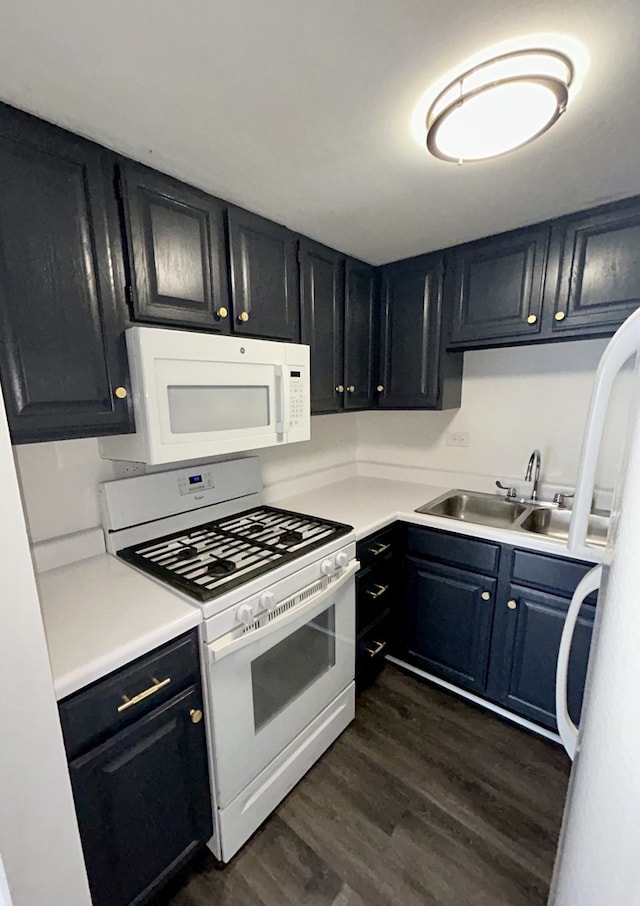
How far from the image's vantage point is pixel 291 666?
1.44m

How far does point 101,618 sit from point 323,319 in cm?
154

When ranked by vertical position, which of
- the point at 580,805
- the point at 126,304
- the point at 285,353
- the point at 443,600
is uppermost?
the point at 126,304

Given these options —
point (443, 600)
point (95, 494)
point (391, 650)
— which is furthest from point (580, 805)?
point (95, 494)

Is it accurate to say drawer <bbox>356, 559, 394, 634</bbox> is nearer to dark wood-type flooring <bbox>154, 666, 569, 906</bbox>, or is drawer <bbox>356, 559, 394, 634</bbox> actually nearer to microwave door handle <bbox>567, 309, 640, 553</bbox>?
dark wood-type flooring <bbox>154, 666, 569, 906</bbox>

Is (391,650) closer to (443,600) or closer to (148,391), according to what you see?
(443,600)

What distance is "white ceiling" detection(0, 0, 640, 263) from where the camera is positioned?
72cm

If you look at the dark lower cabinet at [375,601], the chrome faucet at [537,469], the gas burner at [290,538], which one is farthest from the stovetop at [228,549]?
the chrome faucet at [537,469]

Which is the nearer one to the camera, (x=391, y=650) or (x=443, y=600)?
(x=443, y=600)

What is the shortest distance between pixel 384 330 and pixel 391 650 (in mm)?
1827

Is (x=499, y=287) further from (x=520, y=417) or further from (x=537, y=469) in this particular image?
(x=537, y=469)

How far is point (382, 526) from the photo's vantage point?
184 cm

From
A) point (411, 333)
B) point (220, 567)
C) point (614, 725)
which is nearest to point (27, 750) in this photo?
point (220, 567)

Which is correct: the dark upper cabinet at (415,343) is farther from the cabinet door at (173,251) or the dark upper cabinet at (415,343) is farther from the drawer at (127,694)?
the drawer at (127,694)

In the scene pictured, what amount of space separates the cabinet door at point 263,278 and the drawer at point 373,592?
1171mm
